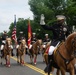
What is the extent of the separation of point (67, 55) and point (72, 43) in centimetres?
48

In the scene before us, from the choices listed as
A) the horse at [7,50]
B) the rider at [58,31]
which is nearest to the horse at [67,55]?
the rider at [58,31]

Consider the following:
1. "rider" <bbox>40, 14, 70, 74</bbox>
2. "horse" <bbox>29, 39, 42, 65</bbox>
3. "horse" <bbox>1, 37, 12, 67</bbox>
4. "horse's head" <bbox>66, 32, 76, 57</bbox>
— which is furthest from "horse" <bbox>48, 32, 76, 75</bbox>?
"horse" <bbox>29, 39, 42, 65</bbox>

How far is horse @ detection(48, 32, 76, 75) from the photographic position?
11464 mm

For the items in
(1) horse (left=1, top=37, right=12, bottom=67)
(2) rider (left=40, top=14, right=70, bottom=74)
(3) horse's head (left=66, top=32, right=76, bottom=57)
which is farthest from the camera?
(1) horse (left=1, top=37, right=12, bottom=67)

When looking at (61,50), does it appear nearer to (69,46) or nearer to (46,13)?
(69,46)

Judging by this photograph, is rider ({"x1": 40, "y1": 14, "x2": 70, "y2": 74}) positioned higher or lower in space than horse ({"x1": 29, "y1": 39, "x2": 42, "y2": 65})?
higher

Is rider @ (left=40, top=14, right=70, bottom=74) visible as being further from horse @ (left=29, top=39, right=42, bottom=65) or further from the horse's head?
horse @ (left=29, top=39, right=42, bottom=65)

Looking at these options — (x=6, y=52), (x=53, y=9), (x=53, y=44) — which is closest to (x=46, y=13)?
(x=53, y=9)

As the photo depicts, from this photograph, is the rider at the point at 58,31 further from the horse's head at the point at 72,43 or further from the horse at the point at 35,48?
the horse at the point at 35,48

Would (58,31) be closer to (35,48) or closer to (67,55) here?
(67,55)

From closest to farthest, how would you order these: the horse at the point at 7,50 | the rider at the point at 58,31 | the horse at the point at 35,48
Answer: the rider at the point at 58,31, the horse at the point at 7,50, the horse at the point at 35,48

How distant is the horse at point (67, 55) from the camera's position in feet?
37.6

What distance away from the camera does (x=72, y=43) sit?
11.5 meters

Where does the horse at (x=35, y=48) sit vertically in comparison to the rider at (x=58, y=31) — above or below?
below
